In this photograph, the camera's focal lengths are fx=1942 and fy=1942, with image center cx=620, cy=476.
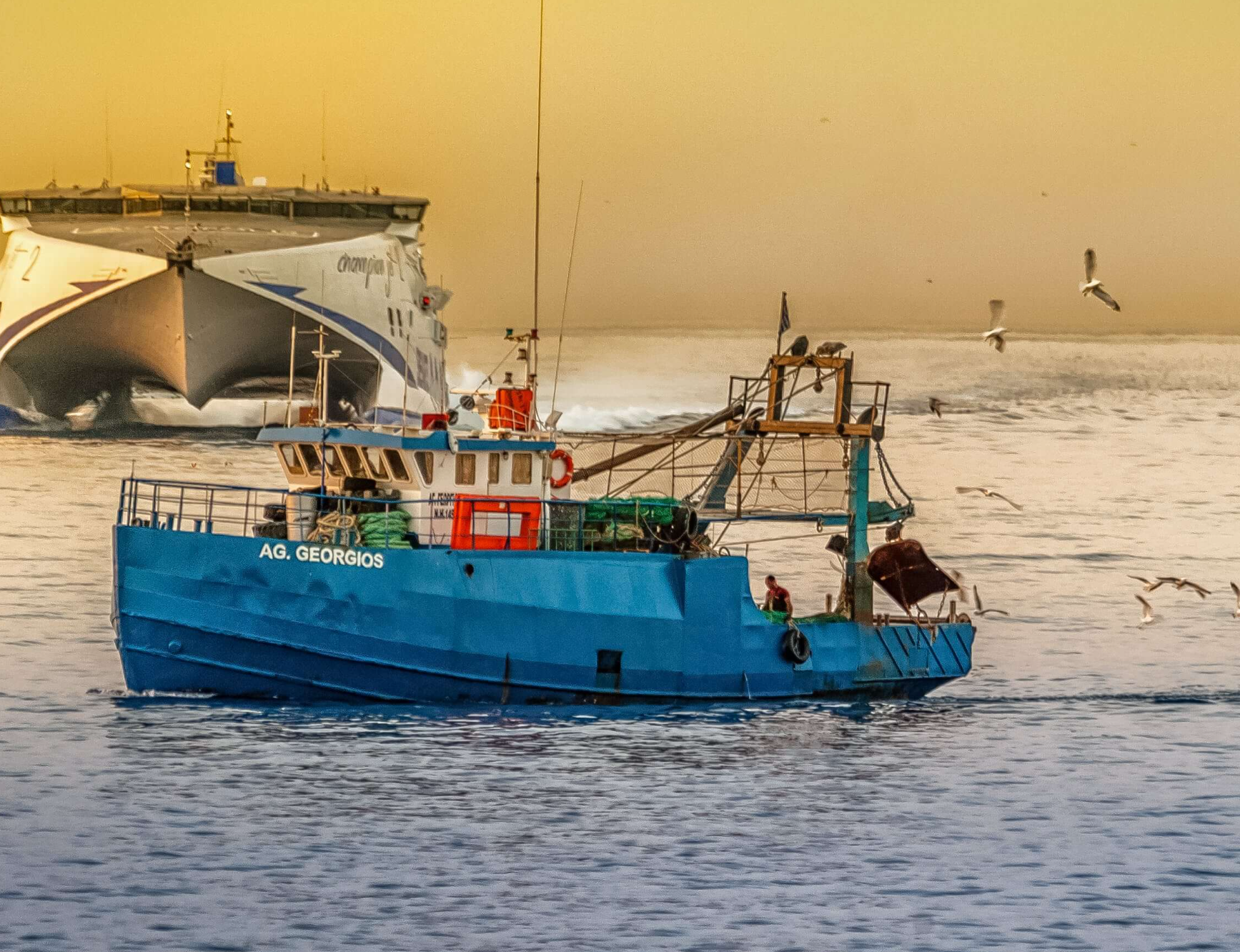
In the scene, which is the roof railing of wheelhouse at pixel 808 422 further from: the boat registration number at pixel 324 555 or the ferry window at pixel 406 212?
the ferry window at pixel 406 212

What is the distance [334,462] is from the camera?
30062mm

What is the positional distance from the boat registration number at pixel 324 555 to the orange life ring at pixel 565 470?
147 inches

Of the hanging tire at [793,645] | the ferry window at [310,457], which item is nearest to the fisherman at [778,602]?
the hanging tire at [793,645]

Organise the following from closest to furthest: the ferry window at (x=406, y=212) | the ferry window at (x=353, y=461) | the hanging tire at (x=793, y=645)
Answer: the ferry window at (x=353, y=461)
the hanging tire at (x=793, y=645)
the ferry window at (x=406, y=212)

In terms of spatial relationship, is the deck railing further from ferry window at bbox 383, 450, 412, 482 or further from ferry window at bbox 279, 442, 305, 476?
ferry window at bbox 279, 442, 305, 476

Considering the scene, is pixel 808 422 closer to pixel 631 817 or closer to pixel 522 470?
pixel 522 470

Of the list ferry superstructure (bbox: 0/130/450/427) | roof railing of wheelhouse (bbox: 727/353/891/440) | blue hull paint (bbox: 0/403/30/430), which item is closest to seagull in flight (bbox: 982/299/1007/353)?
roof railing of wheelhouse (bbox: 727/353/891/440)

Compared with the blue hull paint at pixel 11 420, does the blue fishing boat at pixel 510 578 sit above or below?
below

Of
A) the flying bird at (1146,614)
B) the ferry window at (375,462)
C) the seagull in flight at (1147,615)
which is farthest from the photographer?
the seagull in flight at (1147,615)

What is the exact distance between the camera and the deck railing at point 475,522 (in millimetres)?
28406

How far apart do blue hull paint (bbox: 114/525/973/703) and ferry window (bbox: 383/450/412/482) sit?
2120 mm

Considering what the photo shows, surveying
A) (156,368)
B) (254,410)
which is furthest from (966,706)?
→ (254,410)

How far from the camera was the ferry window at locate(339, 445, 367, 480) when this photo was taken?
2976cm

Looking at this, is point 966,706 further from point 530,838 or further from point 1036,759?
point 530,838
